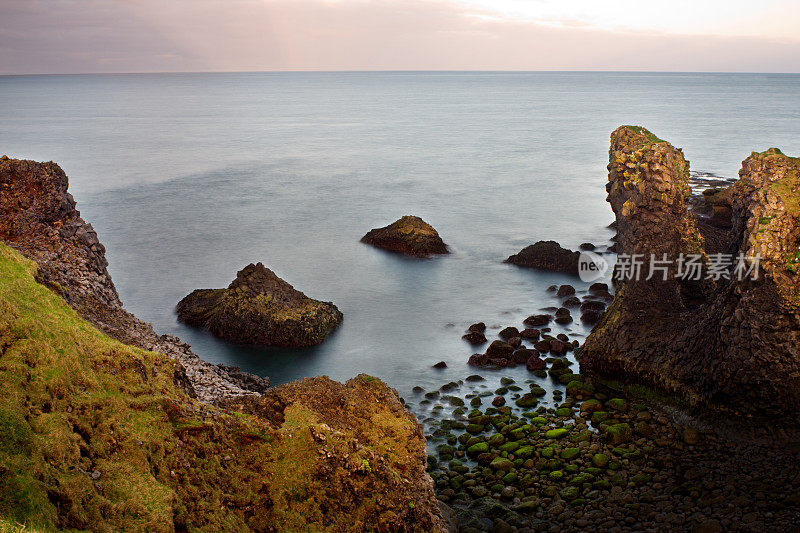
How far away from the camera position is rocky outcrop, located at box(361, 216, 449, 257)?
3809cm

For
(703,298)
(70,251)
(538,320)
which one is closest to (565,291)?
(538,320)

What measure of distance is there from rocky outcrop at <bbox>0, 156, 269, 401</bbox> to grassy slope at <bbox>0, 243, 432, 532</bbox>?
548cm

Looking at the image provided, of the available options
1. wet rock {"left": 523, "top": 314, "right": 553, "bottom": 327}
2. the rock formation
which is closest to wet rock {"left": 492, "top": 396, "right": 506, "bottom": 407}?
wet rock {"left": 523, "top": 314, "right": 553, "bottom": 327}

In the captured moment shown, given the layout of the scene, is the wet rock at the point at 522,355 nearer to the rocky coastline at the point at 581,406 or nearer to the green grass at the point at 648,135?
the rocky coastline at the point at 581,406

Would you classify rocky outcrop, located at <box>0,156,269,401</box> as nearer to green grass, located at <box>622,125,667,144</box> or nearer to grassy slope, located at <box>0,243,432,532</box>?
grassy slope, located at <box>0,243,432,532</box>

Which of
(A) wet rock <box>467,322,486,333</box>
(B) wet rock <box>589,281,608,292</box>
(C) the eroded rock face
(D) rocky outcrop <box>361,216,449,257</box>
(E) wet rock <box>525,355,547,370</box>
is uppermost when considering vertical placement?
(C) the eroded rock face

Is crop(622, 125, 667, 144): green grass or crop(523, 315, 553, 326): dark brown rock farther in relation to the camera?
crop(523, 315, 553, 326): dark brown rock

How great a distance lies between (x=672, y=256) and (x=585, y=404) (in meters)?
5.43

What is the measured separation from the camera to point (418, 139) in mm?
90250

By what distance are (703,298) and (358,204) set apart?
3437 centimetres

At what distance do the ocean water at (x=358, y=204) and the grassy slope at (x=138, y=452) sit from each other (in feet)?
41.6

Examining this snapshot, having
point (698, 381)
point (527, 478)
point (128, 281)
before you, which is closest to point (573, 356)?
point (698, 381)

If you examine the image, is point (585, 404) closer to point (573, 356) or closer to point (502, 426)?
point (502, 426)

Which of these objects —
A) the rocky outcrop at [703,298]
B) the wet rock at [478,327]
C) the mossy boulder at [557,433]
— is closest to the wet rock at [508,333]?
the wet rock at [478,327]
